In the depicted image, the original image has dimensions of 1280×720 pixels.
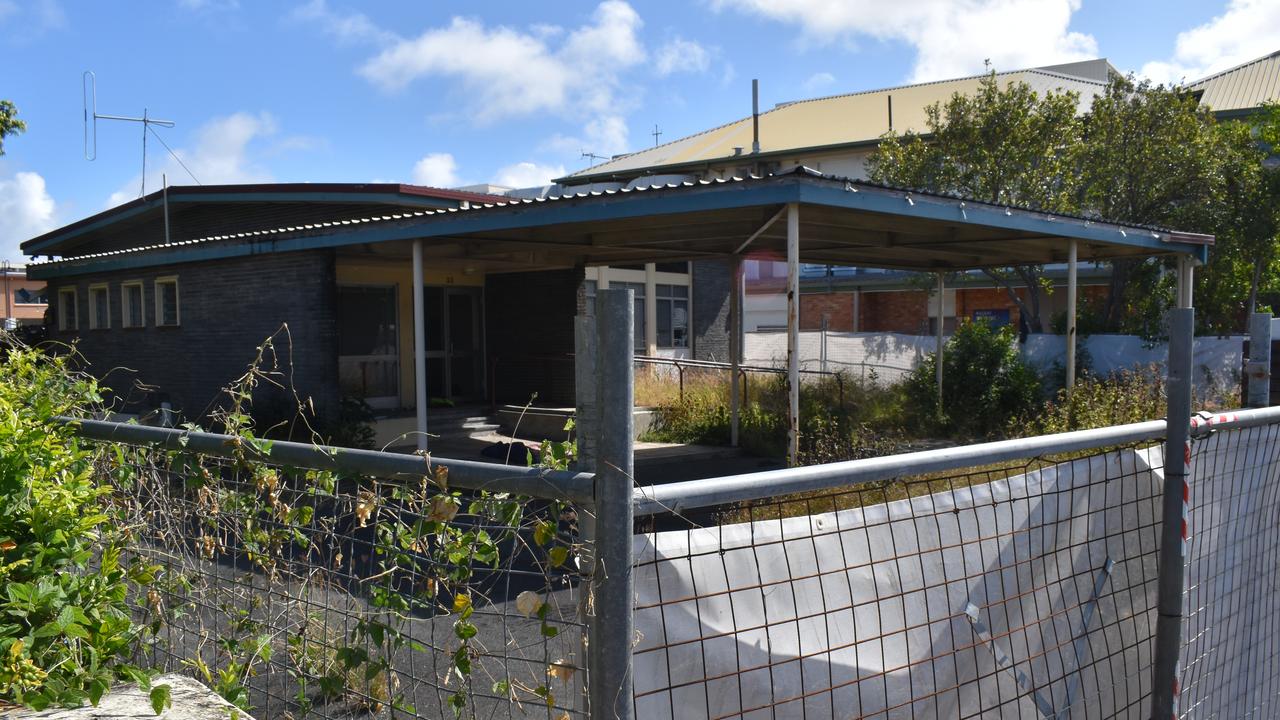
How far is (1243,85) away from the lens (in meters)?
35.0

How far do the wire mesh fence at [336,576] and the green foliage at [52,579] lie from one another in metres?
0.24

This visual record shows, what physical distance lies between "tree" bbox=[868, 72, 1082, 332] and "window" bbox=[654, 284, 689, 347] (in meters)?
5.96

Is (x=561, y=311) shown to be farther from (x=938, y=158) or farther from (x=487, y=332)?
(x=938, y=158)

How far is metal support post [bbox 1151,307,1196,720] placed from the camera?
313 cm

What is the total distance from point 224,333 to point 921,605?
15.0 metres

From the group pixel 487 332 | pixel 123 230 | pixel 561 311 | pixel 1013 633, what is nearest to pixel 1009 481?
pixel 1013 633

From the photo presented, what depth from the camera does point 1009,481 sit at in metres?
2.80

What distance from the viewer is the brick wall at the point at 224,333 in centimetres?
1410

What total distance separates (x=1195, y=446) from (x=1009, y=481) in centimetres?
107

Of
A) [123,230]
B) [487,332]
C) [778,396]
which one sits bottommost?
[778,396]

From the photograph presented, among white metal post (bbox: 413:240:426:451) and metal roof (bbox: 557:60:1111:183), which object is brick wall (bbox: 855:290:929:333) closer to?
metal roof (bbox: 557:60:1111:183)

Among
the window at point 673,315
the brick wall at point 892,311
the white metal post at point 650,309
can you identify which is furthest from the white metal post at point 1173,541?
the brick wall at point 892,311

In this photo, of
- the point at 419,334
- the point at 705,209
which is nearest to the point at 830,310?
A: the point at 419,334

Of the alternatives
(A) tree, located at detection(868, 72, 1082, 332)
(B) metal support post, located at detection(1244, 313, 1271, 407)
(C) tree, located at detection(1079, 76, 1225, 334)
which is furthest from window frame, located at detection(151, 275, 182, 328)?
(C) tree, located at detection(1079, 76, 1225, 334)
